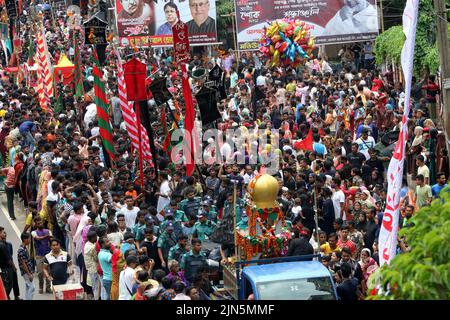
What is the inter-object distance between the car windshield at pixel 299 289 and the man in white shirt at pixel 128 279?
2.19 metres

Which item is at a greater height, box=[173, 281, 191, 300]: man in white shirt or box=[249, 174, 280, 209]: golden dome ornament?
box=[249, 174, 280, 209]: golden dome ornament

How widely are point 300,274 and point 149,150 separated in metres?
9.67

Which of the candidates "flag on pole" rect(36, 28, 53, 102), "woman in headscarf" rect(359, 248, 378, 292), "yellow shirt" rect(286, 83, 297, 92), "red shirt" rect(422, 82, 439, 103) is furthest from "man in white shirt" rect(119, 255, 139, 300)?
"yellow shirt" rect(286, 83, 297, 92)

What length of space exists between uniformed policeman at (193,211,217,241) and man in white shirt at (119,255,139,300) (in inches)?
98.2

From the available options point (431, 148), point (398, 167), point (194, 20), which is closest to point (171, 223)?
point (431, 148)

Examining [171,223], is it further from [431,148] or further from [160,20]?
[160,20]

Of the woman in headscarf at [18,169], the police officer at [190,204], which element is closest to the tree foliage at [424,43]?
the woman in headscarf at [18,169]

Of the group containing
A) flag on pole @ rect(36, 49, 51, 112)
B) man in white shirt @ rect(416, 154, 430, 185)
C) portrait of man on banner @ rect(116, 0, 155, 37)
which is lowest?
man in white shirt @ rect(416, 154, 430, 185)

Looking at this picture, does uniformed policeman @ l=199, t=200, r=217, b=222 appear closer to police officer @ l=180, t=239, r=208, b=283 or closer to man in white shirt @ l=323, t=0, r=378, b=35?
police officer @ l=180, t=239, r=208, b=283

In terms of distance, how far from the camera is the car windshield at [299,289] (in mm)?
12789

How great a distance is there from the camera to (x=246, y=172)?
21.1 m

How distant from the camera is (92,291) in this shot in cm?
1728

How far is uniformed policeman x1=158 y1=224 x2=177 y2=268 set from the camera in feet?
54.4
